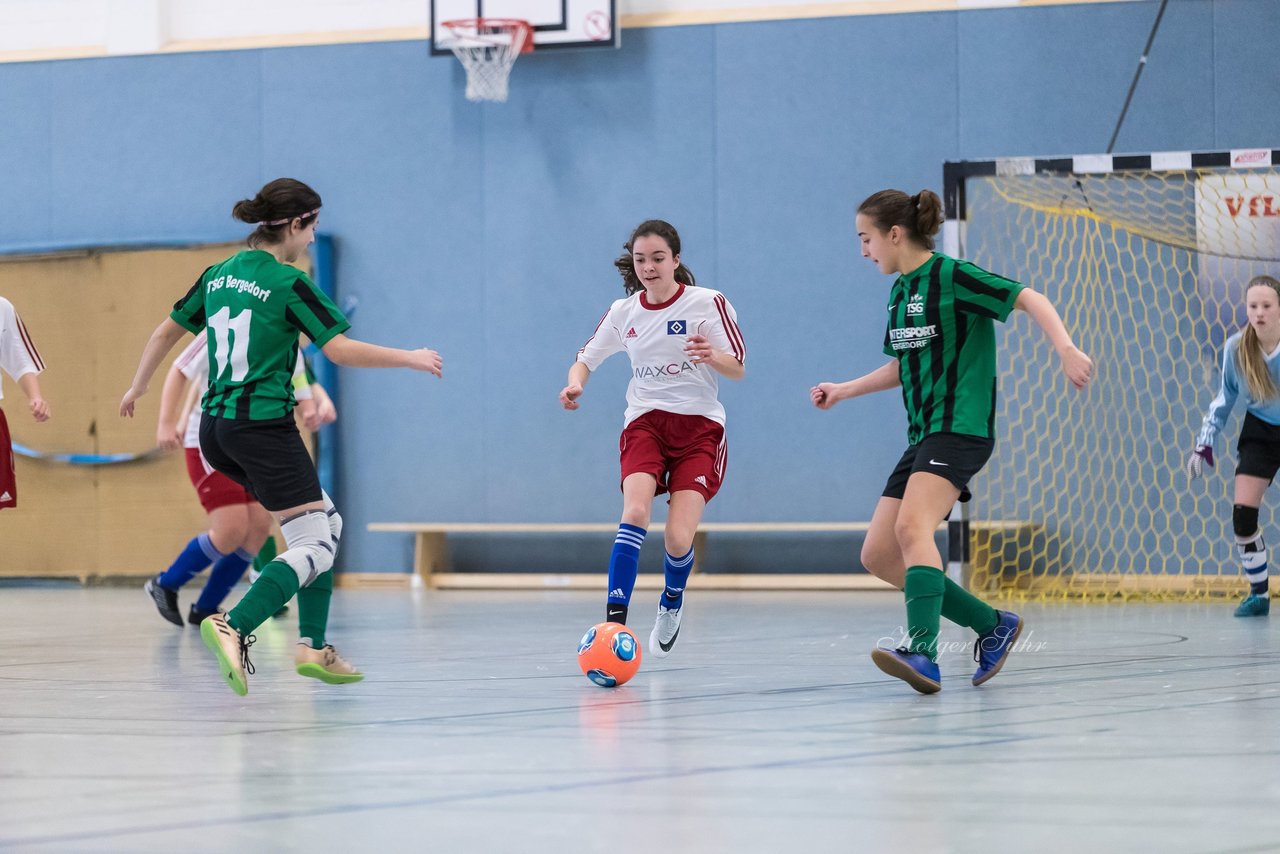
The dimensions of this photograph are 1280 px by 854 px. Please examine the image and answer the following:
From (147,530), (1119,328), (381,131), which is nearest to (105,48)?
(381,131)

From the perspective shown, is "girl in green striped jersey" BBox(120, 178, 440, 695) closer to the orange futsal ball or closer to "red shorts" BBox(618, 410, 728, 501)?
the orange futsal ball

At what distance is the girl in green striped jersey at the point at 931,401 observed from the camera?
178 inches

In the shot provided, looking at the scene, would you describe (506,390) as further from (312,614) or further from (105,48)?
(312,614)

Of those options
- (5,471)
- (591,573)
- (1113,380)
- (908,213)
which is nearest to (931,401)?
(908,213)

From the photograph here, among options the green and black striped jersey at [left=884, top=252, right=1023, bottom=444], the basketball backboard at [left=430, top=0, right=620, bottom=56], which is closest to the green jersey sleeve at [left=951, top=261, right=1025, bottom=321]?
the green and black striped jersey at [left=884, top=252, right=1023, bottom=444]

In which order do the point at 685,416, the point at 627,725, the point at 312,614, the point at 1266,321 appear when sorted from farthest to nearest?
the point at 1266,321 → the point at 685,416 → the point at 312,614 → the point at 627,725

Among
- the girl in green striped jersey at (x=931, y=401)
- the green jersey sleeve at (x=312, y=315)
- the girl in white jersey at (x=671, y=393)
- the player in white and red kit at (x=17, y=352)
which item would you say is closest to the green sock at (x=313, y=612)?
the green jersey sleeve at (x=312, y=315)

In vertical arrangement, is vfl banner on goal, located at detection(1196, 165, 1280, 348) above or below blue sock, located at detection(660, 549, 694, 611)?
above

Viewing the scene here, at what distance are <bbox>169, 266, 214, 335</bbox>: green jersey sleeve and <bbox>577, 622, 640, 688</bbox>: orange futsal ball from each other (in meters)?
1.58

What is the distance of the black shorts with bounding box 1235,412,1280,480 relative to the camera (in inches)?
306

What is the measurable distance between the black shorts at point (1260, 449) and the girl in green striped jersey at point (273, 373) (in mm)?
4875

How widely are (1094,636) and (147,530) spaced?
23.7ft

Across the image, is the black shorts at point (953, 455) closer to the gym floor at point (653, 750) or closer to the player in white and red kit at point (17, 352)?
the gym floor at point (653, 750)

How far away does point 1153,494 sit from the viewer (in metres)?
9.98
